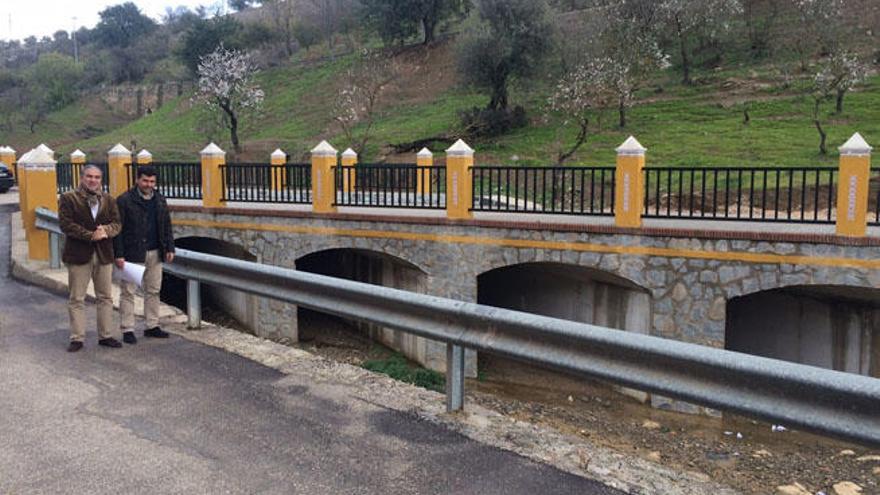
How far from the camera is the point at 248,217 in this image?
1422 centimetres

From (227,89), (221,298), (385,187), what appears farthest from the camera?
(227,89)

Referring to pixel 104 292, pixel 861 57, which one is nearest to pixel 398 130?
pixel 861 57

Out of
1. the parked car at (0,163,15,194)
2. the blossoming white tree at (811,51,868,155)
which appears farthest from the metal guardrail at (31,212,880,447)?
the parked car at (0,163,15,194)

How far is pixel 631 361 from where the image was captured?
3979mm

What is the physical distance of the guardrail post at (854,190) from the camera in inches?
371

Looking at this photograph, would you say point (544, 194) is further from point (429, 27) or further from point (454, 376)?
point (429, 27)

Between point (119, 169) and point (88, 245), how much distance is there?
1030cm

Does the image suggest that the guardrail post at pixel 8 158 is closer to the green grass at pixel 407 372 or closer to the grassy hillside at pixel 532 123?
the grassy hillside at pixel 532 123

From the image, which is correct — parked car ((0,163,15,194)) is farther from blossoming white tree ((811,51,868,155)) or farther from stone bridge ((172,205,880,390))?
blossoming white tree ((811,51,868,155))

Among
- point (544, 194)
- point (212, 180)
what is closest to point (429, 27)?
point (212, 180)

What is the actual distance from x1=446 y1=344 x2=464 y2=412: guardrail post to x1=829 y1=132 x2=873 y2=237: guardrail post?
6.95 m

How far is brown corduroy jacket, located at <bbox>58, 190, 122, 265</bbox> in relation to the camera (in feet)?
20.9

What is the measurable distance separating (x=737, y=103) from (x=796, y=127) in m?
4.06

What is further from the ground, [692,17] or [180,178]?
[692,17]
